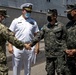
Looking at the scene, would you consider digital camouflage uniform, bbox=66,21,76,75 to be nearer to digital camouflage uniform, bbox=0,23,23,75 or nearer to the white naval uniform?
digital camouflage uniform, bbox=0,23,23,75

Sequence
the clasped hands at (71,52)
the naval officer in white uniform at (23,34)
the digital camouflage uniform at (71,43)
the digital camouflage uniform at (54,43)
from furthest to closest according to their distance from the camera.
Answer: the naval officer in white uniform at (23,34), the digital camouflage uniform at (54,43), the digital camouflage uniform at (71,43), the clasped hands at (71,52)

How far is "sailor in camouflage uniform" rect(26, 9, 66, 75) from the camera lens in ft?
22.1

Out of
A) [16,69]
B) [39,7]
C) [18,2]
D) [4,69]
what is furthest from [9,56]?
[39,7]

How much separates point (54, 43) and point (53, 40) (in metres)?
0.07

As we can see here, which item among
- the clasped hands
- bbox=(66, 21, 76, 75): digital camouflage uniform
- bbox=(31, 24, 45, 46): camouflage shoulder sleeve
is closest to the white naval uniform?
bbox=(31, 24, 45, 46): camouflage shoulder sleeve

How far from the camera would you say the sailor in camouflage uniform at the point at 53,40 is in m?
6.73

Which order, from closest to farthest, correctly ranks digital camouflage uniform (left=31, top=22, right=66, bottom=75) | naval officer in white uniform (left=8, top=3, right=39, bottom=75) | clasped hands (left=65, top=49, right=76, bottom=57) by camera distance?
clasped hands (left=65, top=49, right=76, bottom=57)
digital camouflage uniform (left=31, top=22, right=66, bottom=75)
naval officer in white uniform (left=8, top=3, right=39, bottom=75)

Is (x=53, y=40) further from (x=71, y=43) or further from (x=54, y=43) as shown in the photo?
(x=71, y=43)

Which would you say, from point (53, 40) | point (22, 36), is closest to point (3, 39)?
point (53, 40)

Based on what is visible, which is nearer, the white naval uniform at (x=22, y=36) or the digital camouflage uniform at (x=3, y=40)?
the digital camouflage uniform at (x=3, y=40)

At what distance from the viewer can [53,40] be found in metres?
6.76

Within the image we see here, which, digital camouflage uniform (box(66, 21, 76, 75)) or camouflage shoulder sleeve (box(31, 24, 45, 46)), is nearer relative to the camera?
digital camouflage uniform (box(66, 21, 76, 75))

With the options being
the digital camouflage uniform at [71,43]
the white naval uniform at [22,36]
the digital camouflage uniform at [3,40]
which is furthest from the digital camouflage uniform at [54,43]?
the digital camouflage uniform at [3,40]

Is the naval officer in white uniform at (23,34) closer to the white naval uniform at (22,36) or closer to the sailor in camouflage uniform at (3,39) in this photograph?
the white naval uniform at (22,36)
